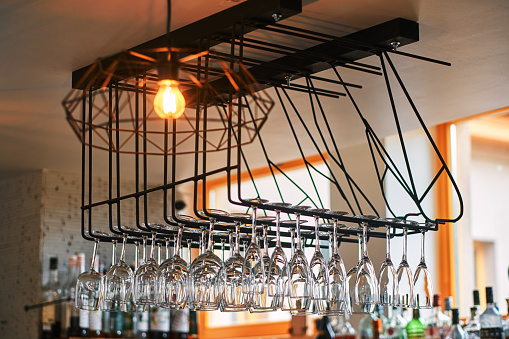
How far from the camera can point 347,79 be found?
2.69 m

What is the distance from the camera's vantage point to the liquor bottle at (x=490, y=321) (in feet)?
10.1

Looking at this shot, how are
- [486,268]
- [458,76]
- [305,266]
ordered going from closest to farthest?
1. [305,266]
2. [458,76]
3. [486,268]

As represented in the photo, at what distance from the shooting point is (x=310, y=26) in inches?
86.0

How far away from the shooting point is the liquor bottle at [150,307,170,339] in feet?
13.8

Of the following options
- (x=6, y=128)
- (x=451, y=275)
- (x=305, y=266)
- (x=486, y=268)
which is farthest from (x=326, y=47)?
(x=486, y=268)

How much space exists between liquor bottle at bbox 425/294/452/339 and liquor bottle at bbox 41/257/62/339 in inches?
71.4

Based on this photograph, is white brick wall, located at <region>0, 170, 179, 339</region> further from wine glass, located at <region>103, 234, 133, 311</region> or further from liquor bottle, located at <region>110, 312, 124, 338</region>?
wine glass, located at <region>103, 234, 133, 311</region>

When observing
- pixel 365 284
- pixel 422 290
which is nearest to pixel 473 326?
pixel 422 290

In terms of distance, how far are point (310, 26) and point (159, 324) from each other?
2446mm

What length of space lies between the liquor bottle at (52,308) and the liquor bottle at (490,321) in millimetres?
2048

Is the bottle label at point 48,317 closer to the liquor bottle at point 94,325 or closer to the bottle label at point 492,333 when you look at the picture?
the liquor bottle at point 94,325

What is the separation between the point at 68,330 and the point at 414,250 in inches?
69.5

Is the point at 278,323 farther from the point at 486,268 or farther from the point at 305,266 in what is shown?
the point at 305,266

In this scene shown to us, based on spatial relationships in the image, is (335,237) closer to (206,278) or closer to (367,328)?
A: (206,278)
